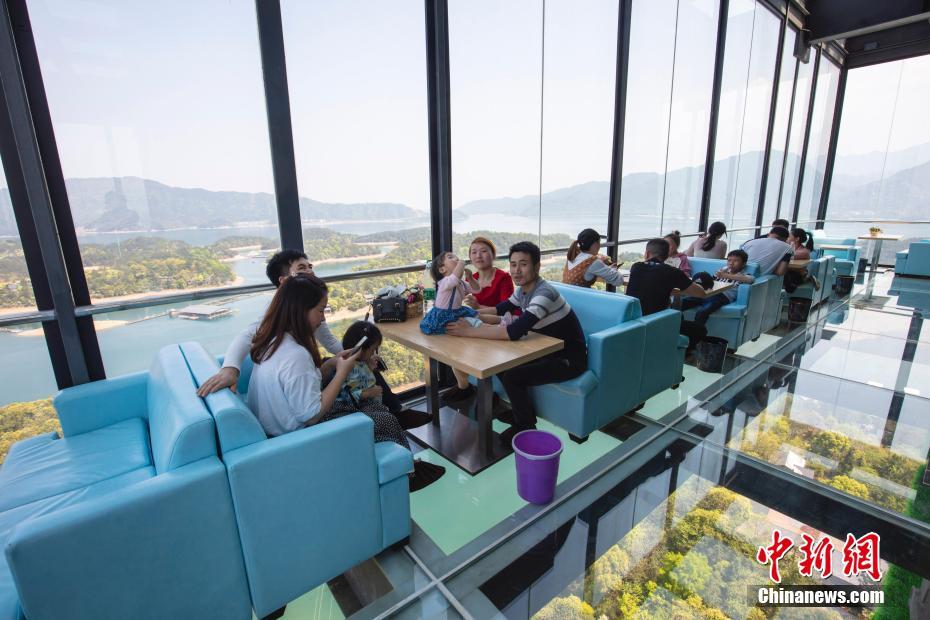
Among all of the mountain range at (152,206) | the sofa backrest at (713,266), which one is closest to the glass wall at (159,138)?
the mountain range at (152,206)

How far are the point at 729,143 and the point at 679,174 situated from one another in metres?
1.46

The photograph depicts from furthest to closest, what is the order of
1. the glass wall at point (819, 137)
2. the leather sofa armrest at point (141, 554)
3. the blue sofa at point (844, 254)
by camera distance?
the glass wall at point (819, 137), the blue sofa at point (844, 254), the leather sofa armrest at point (141, 554)

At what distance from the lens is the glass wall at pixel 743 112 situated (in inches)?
229

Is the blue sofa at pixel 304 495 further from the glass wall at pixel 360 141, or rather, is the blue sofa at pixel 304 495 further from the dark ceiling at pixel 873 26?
the dark ceiling at pixel 873 26

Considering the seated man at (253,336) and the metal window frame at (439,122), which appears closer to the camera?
the seated man at (253,336)

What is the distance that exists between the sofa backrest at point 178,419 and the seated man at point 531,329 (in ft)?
4.15

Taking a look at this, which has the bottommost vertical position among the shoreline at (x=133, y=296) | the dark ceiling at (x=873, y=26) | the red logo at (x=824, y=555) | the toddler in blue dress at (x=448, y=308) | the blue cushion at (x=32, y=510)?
the red logo at (x=824, y=555)

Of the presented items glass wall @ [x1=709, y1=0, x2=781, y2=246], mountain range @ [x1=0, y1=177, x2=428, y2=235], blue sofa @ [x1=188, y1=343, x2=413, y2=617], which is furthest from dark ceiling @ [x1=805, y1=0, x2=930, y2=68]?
blue sofa @ [x1=188, y1=343, x2=413, y2=617]

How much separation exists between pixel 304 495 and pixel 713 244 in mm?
5013

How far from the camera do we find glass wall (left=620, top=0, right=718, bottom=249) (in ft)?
14.9

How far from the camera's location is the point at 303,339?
162 centimetres

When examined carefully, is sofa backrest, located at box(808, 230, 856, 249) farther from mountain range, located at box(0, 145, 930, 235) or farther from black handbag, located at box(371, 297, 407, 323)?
black handbag, located at box(371, 297, 407, 323)

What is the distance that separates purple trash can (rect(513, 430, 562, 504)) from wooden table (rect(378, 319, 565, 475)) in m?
0.31

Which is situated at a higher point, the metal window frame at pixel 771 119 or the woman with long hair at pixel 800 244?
the metal window frame at pixel 771 119
